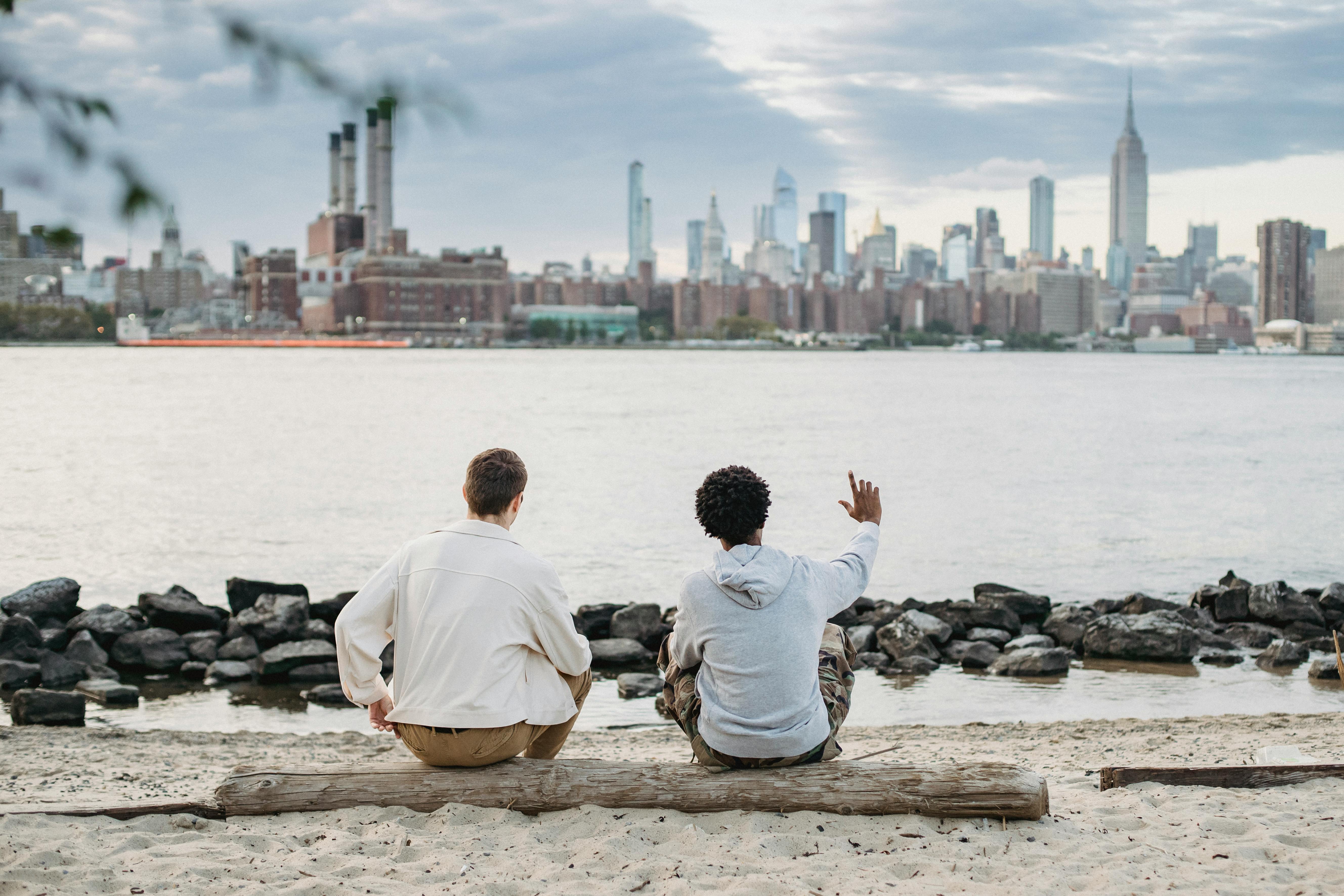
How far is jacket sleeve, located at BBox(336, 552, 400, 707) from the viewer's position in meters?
4.26

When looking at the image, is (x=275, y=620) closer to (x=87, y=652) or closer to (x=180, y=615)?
(x=180, y=615)

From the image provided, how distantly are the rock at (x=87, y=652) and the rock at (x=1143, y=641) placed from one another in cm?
904

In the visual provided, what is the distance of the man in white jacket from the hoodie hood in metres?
0.59

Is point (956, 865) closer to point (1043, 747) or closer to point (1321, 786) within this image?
point (1321, 786)

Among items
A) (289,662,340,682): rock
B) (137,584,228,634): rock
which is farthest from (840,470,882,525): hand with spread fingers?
(137,584,228,634): rock

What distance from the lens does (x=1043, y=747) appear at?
739cm

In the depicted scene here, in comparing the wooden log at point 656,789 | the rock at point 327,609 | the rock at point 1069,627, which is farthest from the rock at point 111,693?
the rock at point 1069,627

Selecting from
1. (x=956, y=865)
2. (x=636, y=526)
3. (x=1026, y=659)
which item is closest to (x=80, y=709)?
(x=956, y=865)

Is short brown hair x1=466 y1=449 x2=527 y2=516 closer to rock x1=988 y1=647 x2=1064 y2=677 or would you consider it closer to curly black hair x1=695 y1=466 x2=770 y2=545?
curly black hair x1=695 y1=466 x2=770 y2=545

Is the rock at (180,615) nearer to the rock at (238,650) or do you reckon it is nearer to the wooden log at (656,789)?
the rock at (238,650)

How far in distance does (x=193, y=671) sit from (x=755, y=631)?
7.56 metres

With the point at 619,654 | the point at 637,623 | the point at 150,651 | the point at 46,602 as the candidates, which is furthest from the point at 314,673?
the point at 46,602

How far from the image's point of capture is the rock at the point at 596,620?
458 inches

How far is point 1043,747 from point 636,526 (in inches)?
560
